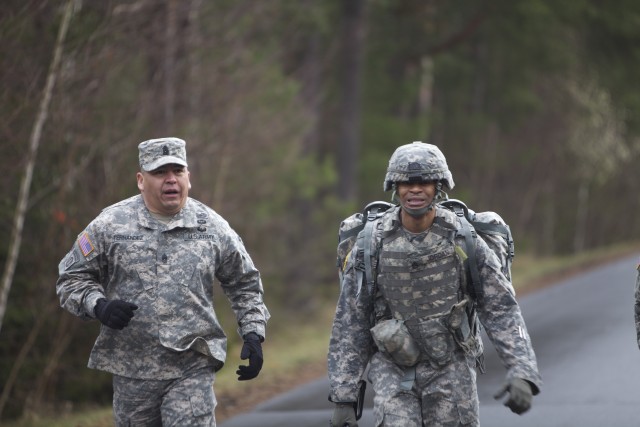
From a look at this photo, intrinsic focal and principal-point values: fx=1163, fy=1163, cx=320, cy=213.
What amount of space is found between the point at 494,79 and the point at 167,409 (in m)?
29.2

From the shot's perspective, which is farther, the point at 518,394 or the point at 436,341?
the point at 436,341

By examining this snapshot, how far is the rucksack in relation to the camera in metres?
5.20

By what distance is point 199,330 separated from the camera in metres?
5.46

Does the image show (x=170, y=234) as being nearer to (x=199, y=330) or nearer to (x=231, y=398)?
(x=199, y=330)

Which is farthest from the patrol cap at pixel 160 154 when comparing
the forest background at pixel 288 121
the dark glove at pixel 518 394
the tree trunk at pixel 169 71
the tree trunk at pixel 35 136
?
the tree trunk at pixel 169 71

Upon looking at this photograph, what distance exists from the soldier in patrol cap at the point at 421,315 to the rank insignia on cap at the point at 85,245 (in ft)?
3.98

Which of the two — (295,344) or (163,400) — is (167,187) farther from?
(295,344)

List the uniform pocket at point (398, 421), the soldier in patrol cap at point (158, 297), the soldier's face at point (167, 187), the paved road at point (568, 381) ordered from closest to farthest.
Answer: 1. the uniform pocket at point (398, 421)
2. the soldier in patrol cap at point (158, 297)
3. the soldier's face at point (167, 187)
4. the paved road at point (568, 381)

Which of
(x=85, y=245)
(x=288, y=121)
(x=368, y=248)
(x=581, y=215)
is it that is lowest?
(x=368, y=248)

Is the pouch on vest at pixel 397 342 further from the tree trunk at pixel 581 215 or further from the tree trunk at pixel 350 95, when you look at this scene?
the tree trunk at pixel 581 215

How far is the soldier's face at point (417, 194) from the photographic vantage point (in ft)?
16.9

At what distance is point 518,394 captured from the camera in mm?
4855

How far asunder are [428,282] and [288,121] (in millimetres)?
12322

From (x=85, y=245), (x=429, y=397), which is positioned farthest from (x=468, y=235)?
(x=85, y=245)
